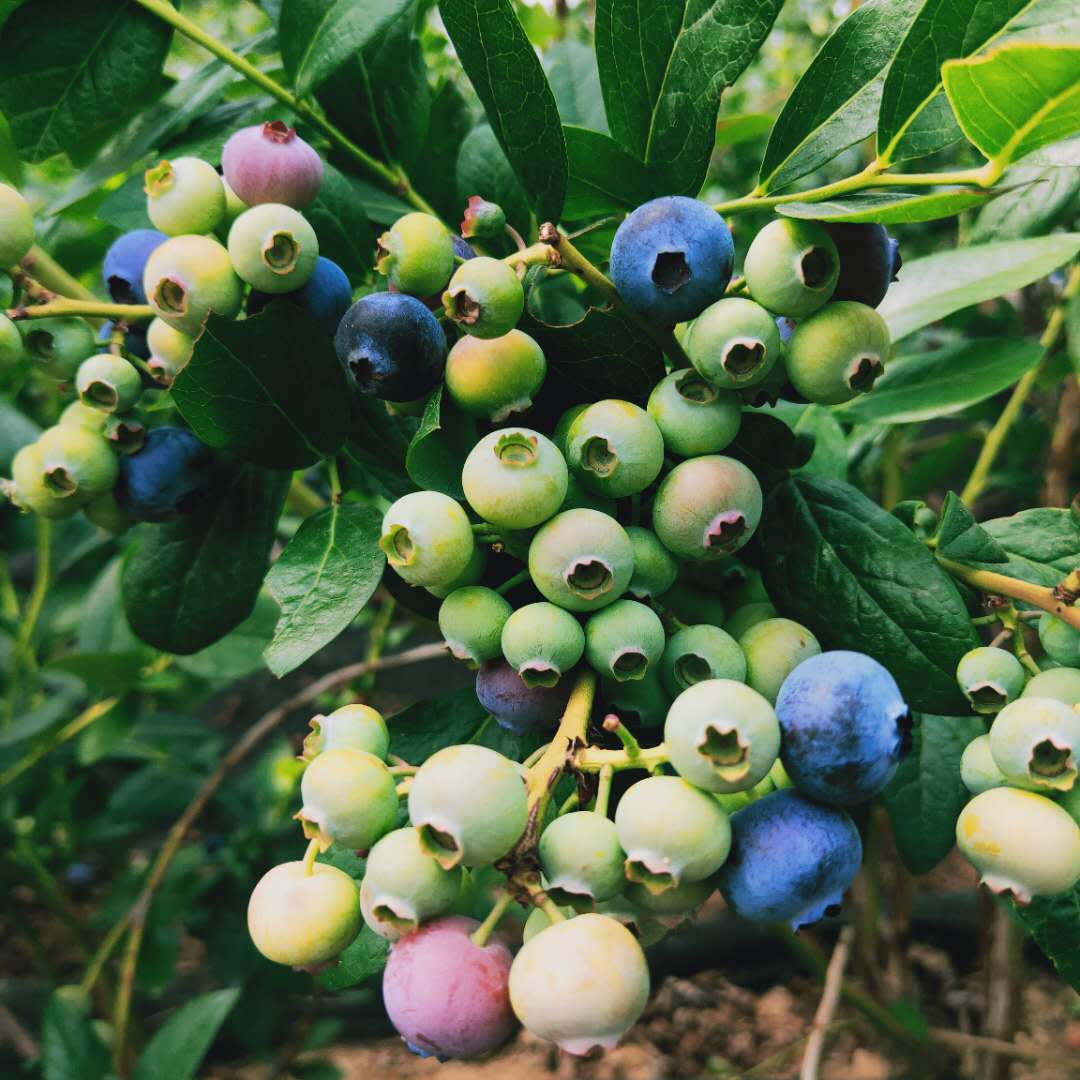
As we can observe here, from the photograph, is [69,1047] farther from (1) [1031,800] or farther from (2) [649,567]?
(1) [1031,800]

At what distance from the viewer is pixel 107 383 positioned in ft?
2.52

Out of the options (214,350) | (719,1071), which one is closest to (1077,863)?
(214,350)

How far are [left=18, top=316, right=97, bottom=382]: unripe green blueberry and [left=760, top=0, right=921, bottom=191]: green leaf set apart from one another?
22.3 inches

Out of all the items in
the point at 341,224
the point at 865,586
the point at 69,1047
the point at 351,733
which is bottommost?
the point at 69,1047

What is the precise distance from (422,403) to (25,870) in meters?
1.61

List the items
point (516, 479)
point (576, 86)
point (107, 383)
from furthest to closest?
point (576, 86) < point (107, 383) < point (516, 479)

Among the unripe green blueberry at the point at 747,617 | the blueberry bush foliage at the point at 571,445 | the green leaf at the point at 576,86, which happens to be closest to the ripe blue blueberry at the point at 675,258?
the blueberry bush foliage at the point at 571,445

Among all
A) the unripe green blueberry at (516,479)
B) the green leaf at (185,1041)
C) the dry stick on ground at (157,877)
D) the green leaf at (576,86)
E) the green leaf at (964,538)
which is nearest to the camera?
the unripe green blueberry at (516,479)

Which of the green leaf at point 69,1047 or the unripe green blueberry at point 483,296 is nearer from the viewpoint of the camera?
the unripe green blueberry at point 483,296

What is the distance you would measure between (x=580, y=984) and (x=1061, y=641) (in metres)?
0.37

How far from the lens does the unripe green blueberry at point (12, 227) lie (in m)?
0.73

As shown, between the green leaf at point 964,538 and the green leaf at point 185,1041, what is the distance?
109 centimetres

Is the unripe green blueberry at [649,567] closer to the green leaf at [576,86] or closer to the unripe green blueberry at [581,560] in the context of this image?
the unripe green blueberry at [581,560]

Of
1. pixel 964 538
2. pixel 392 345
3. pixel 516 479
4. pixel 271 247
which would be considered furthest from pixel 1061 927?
pixel 271 247
